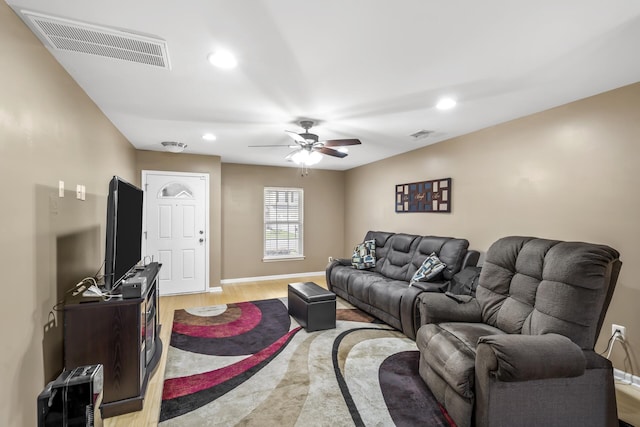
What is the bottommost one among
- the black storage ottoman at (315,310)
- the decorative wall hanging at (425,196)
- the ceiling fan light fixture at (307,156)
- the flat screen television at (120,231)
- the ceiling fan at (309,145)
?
the black storage ottoman at (315,310)

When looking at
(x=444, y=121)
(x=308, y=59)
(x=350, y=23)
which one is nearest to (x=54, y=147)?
(x=308, y=59)

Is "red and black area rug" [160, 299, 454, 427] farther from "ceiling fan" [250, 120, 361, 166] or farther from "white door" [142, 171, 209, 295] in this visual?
"ceiling fan" [250, 120, 361, 166]

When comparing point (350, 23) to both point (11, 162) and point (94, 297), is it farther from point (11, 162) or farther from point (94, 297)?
point (94, 297)

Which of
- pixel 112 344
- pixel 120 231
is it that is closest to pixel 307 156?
pixel 120 231

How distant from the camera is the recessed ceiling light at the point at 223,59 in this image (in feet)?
6.49

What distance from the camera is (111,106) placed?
116 inches

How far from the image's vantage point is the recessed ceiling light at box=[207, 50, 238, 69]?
198 centimetres

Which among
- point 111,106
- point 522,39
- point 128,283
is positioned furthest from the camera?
point 111,106

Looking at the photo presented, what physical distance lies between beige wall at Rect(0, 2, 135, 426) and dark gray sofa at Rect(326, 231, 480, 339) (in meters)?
3.07

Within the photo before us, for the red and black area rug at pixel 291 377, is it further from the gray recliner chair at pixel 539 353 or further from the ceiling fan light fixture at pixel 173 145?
the ceiling fan light fixture at pixel 173 145

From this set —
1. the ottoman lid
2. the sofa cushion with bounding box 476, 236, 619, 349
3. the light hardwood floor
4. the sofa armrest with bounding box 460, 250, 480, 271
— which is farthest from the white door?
the sofa cushion with bounding box 476, 236, 619, 349

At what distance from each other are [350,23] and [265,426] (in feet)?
8.24

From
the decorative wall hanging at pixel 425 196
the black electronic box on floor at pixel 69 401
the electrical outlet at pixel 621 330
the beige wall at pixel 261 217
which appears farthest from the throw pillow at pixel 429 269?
the beige wall at pixel 261 217

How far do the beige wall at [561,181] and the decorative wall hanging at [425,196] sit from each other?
108mm
